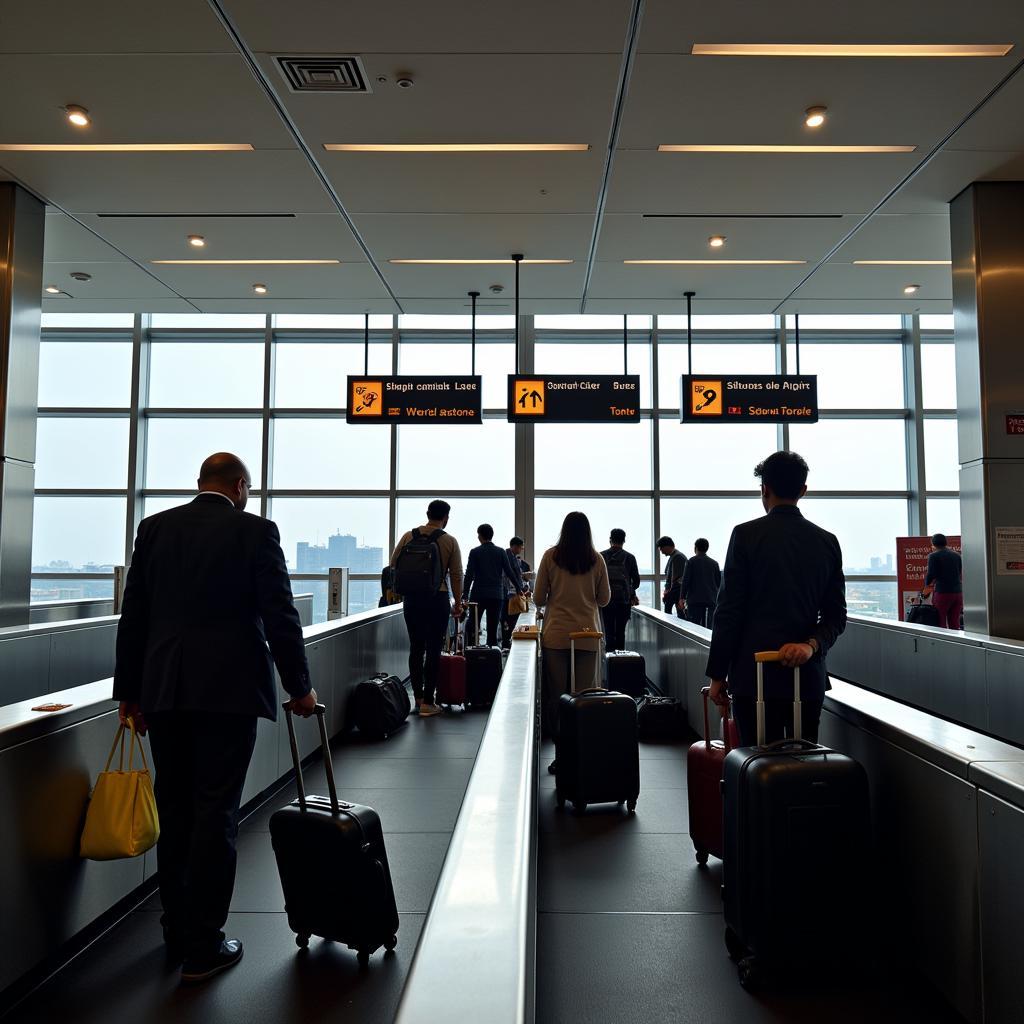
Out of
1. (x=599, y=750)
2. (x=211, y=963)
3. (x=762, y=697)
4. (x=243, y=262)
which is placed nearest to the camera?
(x=211, y=963)

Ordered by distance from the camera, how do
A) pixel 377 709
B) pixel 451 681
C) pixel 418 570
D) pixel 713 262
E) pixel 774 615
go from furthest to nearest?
1. pixel 713 262
2. pixel 451 681
3. pixel 418 570
4. pixel 377 709
5. pixel 774 615

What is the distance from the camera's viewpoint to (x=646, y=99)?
17.5 feet

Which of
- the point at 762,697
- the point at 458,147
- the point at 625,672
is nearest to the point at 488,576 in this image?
the point at 625,672

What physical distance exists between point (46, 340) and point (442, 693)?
37.1 feet

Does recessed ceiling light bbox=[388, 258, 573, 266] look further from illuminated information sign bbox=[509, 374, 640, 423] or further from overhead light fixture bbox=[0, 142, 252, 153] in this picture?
overhead light fixture bbox=[0, 142, 252, 153]

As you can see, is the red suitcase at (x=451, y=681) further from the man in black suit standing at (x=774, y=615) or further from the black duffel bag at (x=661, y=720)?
the man in black suit standing at (x=774, y=615)

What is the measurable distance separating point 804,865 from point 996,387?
533 cm

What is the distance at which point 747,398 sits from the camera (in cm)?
994

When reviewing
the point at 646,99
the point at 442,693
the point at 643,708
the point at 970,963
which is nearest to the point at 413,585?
the point at 442,693

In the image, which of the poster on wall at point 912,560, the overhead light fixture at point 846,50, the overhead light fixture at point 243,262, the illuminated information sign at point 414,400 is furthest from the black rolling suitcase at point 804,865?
the poster on wall at point 912,560

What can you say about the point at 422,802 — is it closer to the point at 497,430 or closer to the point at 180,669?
the point at 180,669

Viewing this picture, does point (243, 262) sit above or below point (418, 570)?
above

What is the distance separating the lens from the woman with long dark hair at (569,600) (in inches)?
221

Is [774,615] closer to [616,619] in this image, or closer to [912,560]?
[616,619]
